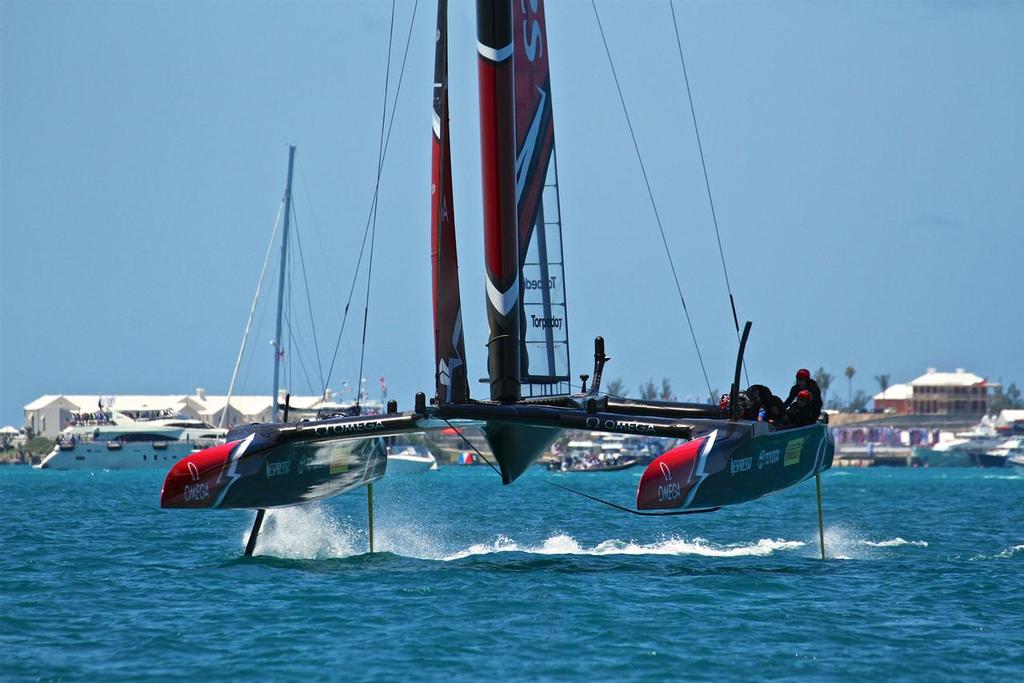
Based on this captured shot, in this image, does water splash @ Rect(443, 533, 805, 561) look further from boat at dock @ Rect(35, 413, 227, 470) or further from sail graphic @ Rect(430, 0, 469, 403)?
boat at dock @ Rect(35, 413, 227, 470)

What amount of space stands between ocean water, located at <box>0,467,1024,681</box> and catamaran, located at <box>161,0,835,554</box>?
81cm

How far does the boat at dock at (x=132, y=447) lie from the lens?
66938 mm

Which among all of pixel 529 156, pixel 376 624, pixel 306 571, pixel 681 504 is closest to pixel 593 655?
pixel 376 624

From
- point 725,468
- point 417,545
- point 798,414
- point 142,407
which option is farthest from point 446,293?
point 142,407

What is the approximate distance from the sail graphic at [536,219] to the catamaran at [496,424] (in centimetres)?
61

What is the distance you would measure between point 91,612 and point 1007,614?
6.87 meters

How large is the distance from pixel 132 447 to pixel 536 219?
54748 millimetres

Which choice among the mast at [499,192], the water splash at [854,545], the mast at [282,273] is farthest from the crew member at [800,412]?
the mast at [282,273]

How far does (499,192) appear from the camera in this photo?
42.1 ft

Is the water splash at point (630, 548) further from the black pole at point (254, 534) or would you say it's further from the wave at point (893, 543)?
the black pole at point (254, 534)

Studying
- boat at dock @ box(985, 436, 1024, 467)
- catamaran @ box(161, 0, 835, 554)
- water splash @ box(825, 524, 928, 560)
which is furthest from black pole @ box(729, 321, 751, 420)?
boat at dock @ box(985, 436, 1024, 467)

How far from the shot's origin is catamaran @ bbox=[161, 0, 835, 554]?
12.2 metres

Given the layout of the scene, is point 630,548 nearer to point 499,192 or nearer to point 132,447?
point 499,192

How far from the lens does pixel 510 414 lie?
40.2ft
